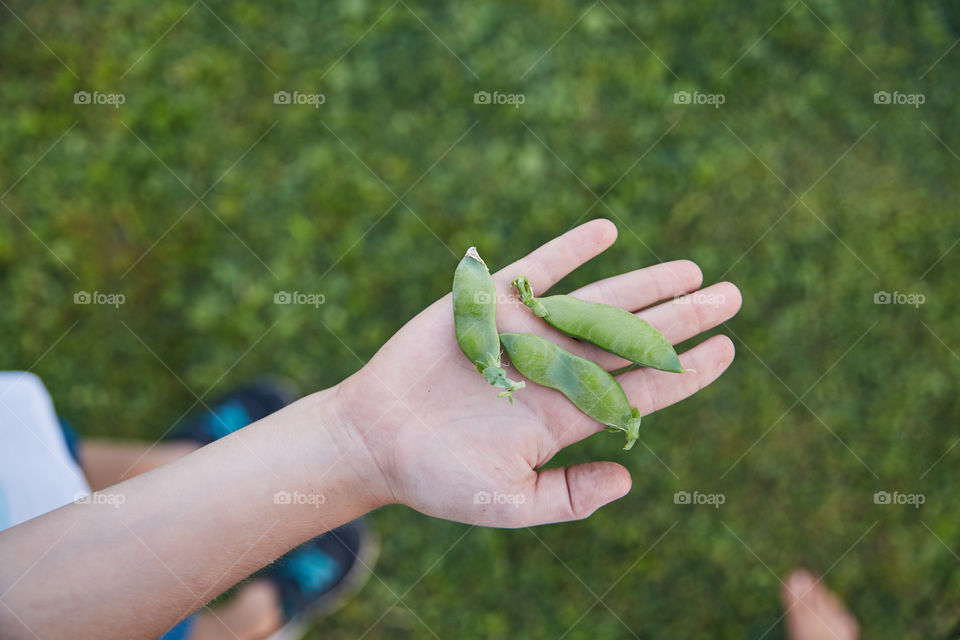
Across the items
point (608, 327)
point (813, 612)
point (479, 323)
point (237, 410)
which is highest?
point (479, 323)

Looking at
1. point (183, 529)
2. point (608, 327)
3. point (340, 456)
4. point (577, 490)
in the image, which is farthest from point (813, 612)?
point (183, 529)

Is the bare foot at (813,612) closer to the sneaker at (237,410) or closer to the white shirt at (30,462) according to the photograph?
the sneaker at (237,410)

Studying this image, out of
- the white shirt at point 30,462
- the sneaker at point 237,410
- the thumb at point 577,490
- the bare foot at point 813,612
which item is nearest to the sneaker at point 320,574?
→ the sneaker at point 237,410

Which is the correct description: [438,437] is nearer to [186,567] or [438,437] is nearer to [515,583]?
[186,567]

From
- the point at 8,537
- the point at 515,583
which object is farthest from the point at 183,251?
the point at 515,583

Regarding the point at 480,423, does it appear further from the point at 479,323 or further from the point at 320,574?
the point at 320,574
